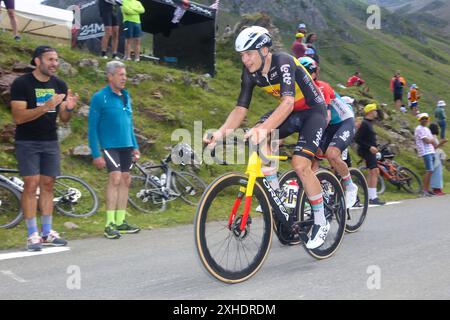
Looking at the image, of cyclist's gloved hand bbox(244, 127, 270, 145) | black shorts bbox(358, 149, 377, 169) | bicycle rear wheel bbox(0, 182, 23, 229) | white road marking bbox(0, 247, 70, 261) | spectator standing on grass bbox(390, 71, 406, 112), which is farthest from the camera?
spectator standing on grass bbox(390, 71, 406, 112)

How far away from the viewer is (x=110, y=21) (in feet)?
40.7

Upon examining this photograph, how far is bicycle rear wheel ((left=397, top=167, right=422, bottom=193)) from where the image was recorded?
12.9 metres

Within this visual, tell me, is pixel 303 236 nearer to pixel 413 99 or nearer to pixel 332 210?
pixel 332 210

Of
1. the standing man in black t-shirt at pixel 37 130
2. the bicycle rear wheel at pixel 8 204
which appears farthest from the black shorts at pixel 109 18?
the standing man in black t-shirt at pixel 37 130

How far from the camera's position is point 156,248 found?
5.87 metres

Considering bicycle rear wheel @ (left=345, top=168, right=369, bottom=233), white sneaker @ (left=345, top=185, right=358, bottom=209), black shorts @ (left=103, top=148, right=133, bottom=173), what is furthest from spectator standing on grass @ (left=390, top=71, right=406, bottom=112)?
black shorts @ (left=103, top=148, right=133, bottom=173)

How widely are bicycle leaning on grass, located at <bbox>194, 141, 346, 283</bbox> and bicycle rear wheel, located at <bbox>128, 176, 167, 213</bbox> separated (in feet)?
12.6

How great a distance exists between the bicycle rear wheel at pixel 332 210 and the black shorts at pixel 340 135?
102cm

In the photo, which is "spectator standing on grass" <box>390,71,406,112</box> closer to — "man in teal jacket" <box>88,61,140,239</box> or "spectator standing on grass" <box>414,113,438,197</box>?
"spectator standing on grass" <box>414,113,438,197</box>

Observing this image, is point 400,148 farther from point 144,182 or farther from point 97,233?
point 97,233

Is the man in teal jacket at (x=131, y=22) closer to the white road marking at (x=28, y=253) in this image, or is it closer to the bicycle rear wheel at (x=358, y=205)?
the bicycle rear wheel at (x=358, y=205)

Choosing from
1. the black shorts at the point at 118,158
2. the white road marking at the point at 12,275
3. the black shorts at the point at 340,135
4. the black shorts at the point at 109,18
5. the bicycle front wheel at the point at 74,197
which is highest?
the black shorts at the point at 109,18

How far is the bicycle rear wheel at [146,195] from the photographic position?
8.68m
